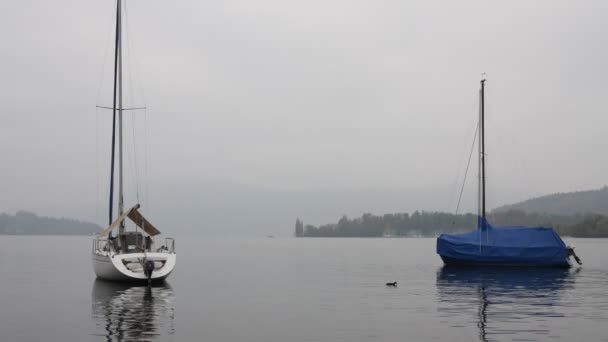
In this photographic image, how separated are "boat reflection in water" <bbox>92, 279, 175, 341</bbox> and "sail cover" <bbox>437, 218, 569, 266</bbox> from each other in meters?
26.3

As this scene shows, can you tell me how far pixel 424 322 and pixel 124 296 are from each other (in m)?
15.4

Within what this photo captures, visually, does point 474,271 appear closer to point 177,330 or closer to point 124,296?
point 124,296

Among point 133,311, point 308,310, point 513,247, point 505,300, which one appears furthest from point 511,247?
point 133,311

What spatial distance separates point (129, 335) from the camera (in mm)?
19500

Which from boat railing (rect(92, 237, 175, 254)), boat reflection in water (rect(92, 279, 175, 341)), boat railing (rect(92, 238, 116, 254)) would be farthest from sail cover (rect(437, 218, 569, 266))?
boat railing (rect(92, 238, 116, 254))

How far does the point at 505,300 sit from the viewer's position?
97.1 feet

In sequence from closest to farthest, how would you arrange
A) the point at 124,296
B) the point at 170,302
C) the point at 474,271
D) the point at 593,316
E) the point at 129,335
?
the point at 129,335 → the point at 593,316 → the point at 170,302 → the point at 124,296 → the point at 474,271

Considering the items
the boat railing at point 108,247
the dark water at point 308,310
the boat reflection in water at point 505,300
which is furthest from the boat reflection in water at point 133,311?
the boat reflection in water at point 505,300

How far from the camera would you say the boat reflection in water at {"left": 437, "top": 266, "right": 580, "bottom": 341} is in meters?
21.3

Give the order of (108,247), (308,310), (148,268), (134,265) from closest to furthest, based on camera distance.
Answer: (308,310)
(148,268)
(134,265)
(108,247)

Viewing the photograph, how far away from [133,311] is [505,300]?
55.9 ft

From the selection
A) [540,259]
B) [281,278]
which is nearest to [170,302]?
[281,278]

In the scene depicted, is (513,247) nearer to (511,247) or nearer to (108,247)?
(511,247)

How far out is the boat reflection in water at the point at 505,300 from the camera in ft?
69.8
